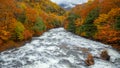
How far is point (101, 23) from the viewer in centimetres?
5641

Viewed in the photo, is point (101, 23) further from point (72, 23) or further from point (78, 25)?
point (72, 23)

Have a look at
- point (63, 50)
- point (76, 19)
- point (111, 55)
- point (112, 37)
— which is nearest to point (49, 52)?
point (63, 50)

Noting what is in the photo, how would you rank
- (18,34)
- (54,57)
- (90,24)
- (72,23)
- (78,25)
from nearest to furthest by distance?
1. (54,57)
2. (18,34)
3. (90,24)
4. (78,25)
5. (72,23)

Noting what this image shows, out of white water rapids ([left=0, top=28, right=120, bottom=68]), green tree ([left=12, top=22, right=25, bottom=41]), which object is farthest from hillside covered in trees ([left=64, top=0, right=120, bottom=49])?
green tree ([left=12, top=22, right=25, bottom=41])

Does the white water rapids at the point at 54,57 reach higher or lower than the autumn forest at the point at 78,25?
lower

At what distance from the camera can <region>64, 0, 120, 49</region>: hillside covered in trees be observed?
48875mm

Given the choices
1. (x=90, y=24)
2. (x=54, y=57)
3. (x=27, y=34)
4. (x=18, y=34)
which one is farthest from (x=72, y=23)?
(x=54, y=57)

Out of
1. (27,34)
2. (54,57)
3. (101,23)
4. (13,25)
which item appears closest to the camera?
(54,57)

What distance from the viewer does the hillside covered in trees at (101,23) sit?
48875 millimetres

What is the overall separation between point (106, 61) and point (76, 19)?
38232 mm

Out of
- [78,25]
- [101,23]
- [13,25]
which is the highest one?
[101,23]

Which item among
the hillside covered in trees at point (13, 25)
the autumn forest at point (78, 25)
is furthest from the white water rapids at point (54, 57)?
the hillside covered in trees at point (13, 25)

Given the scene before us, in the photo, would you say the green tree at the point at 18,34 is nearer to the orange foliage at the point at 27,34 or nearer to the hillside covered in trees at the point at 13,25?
the hillside covered in trees at the point at 13,25

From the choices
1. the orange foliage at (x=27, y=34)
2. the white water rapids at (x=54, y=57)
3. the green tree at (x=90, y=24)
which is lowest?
the white water rapids at (x=54, y=57)
